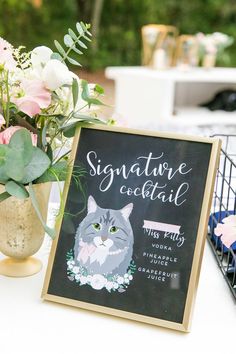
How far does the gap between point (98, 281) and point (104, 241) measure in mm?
58

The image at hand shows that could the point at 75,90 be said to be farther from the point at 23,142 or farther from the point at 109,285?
the point at 109,285

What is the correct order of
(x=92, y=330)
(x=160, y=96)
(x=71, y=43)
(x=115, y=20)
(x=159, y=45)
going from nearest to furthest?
(x=92, y=330) < (x=71, y=43) < (x=160, y=96) < (x=159, y=45) < (x=115, y=20)

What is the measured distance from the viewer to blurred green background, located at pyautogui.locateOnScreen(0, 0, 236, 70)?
7.03m

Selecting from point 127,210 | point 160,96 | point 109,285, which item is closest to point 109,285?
point 109,285

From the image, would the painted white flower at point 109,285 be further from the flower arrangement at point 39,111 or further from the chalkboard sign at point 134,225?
the flower arrangement at point 39,111

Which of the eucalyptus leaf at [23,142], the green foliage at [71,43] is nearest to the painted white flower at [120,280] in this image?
the eucalyptus leaf at [23,142]

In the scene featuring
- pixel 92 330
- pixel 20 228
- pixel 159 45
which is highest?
pixel 159 45

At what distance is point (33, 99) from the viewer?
0.74 m

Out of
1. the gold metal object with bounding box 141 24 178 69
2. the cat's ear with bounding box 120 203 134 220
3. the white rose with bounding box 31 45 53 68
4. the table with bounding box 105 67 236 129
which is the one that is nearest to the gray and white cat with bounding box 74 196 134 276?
the cat's ear with bounding box 120 203 134 220

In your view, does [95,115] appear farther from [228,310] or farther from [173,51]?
A: [173,51]

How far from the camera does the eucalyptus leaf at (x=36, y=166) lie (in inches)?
28.3

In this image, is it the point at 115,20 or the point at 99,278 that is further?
the point at 115,20

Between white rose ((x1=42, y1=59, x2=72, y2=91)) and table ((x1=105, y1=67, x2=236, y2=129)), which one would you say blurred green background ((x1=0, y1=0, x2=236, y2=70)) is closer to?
table ((x1=105, y1=67, x2=236, y2=129))

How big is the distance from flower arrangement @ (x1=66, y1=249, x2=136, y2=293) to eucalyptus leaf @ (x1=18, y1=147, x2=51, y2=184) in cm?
13
